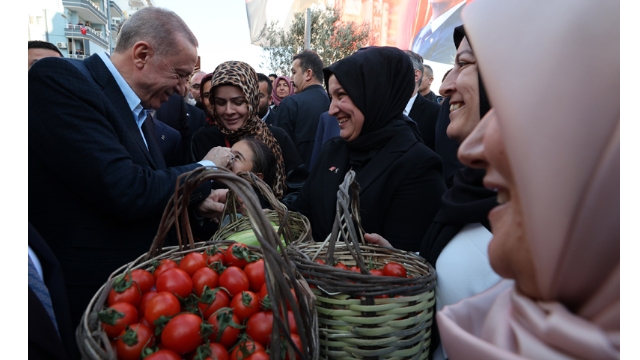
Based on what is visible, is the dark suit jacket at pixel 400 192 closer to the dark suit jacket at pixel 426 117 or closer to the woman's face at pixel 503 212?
the woman's face at pixel 503 212

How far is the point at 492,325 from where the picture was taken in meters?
0.74

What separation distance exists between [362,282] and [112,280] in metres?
0.79

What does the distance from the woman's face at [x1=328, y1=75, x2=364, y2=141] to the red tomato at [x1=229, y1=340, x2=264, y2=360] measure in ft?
5.18

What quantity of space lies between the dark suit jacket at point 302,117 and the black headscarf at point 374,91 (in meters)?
2.63

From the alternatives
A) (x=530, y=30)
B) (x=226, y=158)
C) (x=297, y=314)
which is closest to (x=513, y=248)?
(x=530, y=30)

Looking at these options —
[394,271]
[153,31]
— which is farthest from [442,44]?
[394,271]

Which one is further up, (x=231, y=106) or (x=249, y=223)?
(x=231, y=106)

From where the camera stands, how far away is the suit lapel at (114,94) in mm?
1927

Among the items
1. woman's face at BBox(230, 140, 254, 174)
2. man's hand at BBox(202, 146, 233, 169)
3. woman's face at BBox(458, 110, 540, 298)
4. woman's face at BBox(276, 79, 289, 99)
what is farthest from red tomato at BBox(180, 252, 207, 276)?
woman's face at BBox(276, 79, 289, 99)

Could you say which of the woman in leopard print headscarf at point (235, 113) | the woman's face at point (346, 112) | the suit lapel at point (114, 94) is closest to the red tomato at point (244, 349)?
the suit lapel at point (114, 94)

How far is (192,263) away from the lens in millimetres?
1393

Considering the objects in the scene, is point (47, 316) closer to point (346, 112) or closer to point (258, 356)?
point (258, 356)

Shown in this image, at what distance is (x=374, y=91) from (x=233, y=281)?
1.52 metres

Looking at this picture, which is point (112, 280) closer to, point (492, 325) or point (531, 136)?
point (492, 325)
